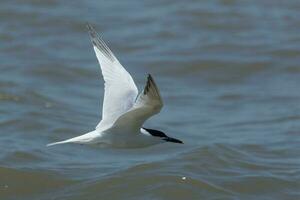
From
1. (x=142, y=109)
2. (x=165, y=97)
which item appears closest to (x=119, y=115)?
(x=142, y=109)

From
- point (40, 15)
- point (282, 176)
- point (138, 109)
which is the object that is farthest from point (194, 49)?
point (138, 109)

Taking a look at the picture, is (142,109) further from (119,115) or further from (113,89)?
(113,89)

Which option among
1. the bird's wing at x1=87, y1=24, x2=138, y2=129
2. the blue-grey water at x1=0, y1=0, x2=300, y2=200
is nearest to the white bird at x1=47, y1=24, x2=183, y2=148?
the bird's wing at x1=87, y1=24, x2=138, y2=129

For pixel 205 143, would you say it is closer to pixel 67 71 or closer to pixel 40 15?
pixel 67 71

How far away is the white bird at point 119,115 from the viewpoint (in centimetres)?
897

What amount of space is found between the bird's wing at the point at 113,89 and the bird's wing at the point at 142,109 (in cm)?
13

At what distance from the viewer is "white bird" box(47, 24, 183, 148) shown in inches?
353

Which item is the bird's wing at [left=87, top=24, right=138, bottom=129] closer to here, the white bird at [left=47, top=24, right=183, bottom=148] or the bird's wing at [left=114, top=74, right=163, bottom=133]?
the white bird at [left=47, top=24, right=183, bottom=148]

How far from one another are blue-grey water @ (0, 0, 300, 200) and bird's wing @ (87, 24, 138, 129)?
4.99ft

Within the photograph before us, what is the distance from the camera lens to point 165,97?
14.0 m

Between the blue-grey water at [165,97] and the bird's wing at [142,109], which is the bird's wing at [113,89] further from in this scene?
the blue-grey water at [165,97]

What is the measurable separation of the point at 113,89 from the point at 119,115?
0.54 m

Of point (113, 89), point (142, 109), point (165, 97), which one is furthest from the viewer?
point (165, 97)

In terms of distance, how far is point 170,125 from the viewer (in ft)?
43.0
